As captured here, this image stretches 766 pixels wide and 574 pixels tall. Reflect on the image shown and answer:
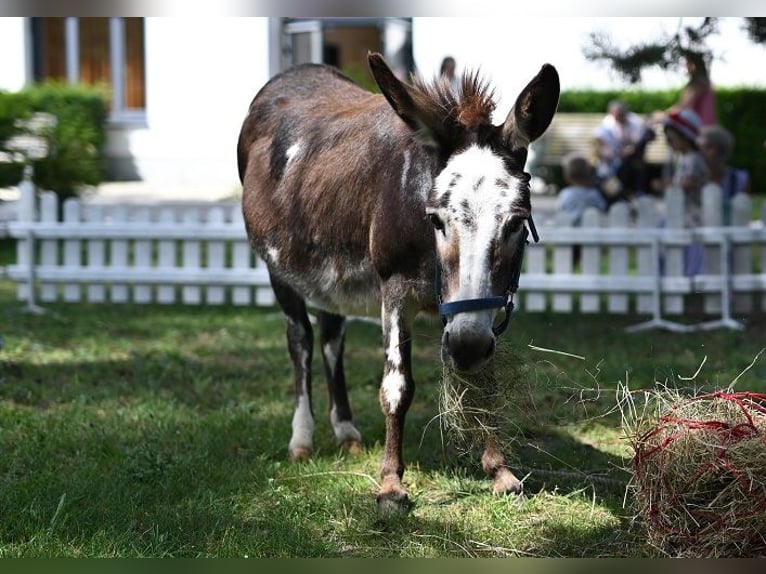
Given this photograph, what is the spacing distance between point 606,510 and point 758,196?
17651 millimetres

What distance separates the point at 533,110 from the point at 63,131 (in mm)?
12568

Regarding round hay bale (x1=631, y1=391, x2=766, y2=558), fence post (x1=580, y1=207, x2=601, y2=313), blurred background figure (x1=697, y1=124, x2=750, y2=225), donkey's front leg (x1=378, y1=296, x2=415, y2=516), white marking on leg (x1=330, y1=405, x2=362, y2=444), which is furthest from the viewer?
blurred background figure (x1=697, y1=124, x2=750, y2=225)

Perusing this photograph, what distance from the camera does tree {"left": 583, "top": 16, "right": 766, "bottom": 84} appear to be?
29.1ft

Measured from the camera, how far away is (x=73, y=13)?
4.08 m

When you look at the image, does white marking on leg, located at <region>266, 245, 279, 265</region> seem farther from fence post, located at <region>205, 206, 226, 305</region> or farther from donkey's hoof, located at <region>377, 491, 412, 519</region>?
fence post, located at <region>205, 206, 226, 305</region>

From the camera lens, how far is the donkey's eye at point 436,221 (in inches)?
168

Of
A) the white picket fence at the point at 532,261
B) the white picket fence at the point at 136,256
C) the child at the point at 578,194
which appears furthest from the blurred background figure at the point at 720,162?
the white picket fence at the point at 136,256

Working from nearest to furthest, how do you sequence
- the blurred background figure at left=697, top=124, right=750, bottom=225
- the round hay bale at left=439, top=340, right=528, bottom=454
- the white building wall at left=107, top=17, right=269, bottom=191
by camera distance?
the round hay bale at left=439, top=340, right=528, bottom=454
the blurred background figure at left=697, top=124, right=750, bottom=225
the white building wall at left=107, top=17, right=269, bottom=191

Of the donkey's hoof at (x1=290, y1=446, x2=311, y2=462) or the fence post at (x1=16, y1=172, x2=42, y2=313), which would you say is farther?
the fence post at (x1=16, y1=172, x2=42, y2=313)

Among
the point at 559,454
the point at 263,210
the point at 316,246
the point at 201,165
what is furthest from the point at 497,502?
the point at 201,165

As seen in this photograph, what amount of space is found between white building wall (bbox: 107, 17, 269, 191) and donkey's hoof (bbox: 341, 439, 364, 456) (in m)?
14.7

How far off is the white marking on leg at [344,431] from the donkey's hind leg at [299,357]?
5.8 inches

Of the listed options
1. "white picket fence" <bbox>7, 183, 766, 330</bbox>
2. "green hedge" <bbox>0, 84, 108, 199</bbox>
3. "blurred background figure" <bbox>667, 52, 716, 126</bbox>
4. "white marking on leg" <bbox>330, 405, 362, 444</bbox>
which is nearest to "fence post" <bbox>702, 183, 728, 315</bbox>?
"white picket fence" <bbox>7, 183, 766, 330</bbox>

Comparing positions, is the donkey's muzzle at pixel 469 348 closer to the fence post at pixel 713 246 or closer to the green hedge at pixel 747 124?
the fence post at pixel 713 246
